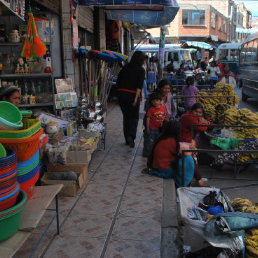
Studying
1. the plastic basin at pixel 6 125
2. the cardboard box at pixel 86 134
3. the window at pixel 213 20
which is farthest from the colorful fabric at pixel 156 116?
the window at pixel 213 20

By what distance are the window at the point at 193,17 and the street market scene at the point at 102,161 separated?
33488 millimetres

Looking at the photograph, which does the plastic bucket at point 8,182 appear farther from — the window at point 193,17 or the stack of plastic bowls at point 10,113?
the window at point 193,17

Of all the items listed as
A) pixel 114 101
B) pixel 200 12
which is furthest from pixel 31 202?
pixel 200 12

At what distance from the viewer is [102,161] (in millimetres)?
6086

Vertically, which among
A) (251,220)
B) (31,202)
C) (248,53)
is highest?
(248,53)

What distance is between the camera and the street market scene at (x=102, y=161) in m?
2.83

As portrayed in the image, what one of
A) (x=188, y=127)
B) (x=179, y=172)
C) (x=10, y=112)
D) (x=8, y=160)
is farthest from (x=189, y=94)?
(x=8, y=160)

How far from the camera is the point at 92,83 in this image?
24.2 ft

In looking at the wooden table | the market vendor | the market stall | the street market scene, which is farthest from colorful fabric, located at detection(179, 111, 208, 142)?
the wooden table

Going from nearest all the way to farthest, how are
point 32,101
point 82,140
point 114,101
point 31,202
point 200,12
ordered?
point 31,202
point 82,140
point 32,101
point 114,101
point 200,12

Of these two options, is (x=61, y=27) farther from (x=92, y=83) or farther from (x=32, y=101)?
(x=32, y=101)

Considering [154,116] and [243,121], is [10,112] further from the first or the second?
[243,121]

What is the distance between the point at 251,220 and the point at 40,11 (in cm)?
563

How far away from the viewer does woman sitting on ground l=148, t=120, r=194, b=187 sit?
509 cm
